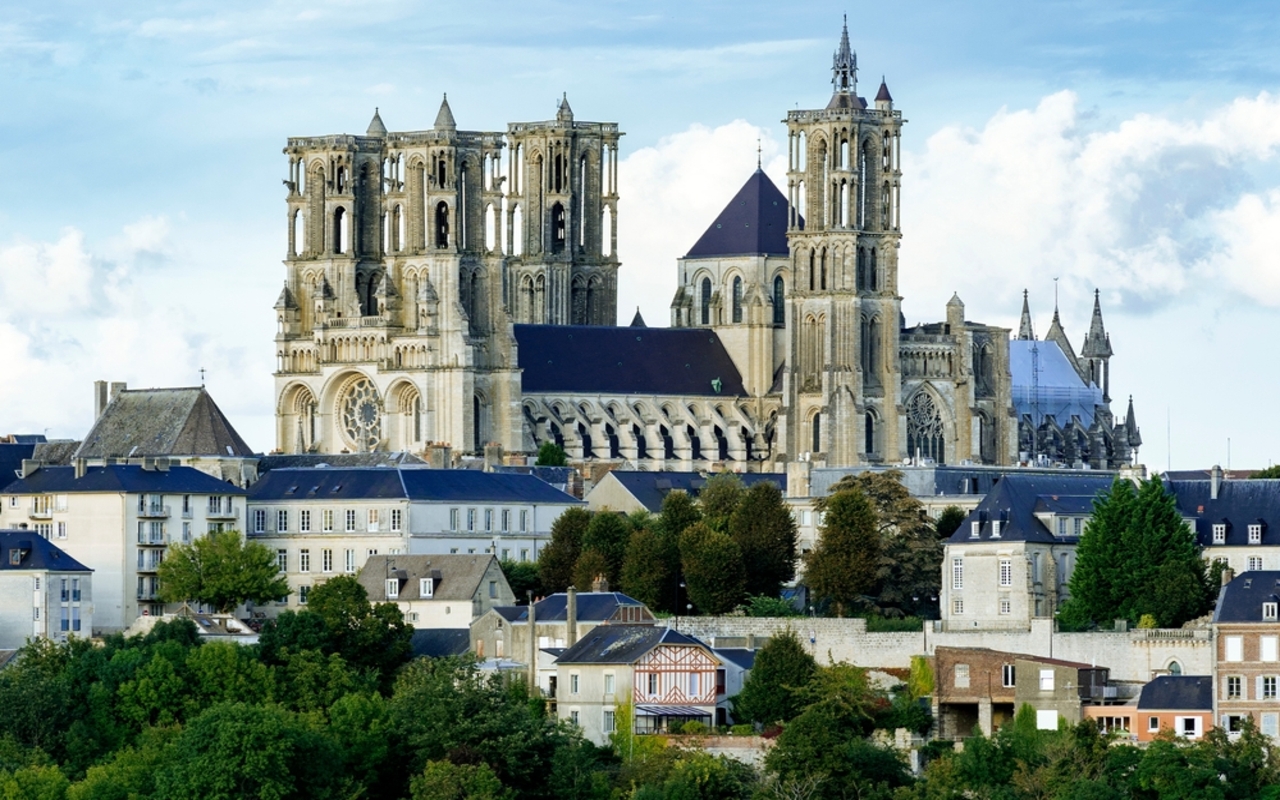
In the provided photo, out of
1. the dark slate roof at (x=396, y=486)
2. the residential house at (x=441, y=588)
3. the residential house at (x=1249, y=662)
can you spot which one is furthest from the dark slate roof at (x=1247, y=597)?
the dark slate roof at (x=396, y=486)

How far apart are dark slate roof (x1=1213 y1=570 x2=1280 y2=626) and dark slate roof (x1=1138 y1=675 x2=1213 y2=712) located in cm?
141

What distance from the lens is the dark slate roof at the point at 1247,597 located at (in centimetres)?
8962

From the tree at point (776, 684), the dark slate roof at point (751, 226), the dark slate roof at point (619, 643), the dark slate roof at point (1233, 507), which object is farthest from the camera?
the dark slate roof at point (751, 226)

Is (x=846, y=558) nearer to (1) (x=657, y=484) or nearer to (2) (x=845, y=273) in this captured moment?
(1) (x=657, y=484)

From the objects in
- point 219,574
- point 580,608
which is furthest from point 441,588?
point 580,608

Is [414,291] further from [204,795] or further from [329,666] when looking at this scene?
[204,795]

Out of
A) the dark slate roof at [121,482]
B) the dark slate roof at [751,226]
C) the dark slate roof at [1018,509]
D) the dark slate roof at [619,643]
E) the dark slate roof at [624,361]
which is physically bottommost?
the dark slate roof at [619,643]

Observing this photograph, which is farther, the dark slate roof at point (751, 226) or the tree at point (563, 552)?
the dark slate roof at point (751, 226)

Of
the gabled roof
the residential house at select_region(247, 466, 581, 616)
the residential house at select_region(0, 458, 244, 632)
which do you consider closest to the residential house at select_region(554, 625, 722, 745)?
the gabled roof

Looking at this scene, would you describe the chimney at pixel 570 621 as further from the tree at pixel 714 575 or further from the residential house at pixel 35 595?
the residential house at pixel 35 595

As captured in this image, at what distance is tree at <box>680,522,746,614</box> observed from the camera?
338 feet

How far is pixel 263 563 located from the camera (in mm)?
108125

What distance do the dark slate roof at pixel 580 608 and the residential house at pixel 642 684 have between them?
157 inches

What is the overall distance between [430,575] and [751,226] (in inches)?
1996
